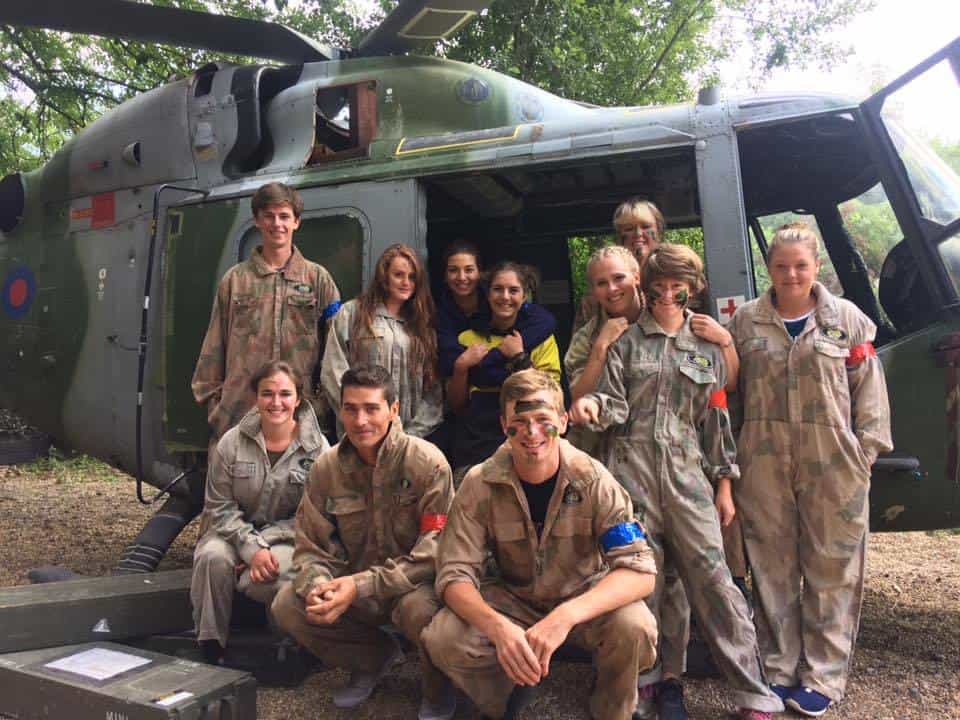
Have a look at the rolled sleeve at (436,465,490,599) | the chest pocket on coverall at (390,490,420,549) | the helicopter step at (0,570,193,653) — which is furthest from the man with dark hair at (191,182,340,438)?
the rolled sleeve at (436,465,490,599)

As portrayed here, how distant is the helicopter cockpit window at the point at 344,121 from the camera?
15.7 ft

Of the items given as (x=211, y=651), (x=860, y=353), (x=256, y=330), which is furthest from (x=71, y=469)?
(x=860, y=353)

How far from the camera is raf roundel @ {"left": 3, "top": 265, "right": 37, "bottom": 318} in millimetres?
5520

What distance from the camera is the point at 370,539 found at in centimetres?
326

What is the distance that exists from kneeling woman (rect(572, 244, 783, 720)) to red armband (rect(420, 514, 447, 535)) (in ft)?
2.08

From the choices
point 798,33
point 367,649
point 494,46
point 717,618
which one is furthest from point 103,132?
point 798,33

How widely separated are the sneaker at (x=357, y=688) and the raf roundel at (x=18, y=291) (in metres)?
3.62

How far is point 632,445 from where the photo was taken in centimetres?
315

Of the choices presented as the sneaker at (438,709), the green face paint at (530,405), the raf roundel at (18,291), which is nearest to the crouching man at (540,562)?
the green face paint at (530,405)

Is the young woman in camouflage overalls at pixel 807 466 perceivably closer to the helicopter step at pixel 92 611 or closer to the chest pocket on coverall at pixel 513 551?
the chest pocket on coverall at pixel 513 551

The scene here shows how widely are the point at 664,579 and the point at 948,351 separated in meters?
1.50

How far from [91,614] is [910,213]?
148 inches

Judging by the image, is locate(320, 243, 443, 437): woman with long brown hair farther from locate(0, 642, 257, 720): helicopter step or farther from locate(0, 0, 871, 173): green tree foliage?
locate(0, 0, 871, 173): green tree foliage

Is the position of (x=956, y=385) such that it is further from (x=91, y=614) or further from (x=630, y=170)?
(x=91, y=614)
